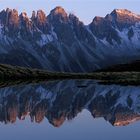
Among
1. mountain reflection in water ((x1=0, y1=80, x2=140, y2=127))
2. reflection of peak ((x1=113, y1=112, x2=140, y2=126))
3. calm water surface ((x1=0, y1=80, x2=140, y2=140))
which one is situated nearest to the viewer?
calm water surface ((x1=0, y1=80, x2=140, y2=140))

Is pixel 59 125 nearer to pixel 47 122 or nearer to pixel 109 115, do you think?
pixel 47 122

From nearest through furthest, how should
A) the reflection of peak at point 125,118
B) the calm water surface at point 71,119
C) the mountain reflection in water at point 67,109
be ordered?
the calm water surface at point 71,119, the reflection of peak at point 125,118, the mountain reflection in water at point 67,109

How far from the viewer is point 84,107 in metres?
51.6

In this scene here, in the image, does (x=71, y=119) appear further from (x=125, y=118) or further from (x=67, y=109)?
(x=67, y=109)

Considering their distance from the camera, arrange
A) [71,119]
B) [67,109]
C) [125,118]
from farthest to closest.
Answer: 1. [67,109]
2. [71,119]
3. [125,118]

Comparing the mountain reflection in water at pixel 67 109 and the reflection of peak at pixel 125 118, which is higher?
the mountain reflection in water at pixel 67 109

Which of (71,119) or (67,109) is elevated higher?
(67,109)

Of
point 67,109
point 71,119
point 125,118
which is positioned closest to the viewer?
point 125,118

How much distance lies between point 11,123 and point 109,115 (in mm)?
9809

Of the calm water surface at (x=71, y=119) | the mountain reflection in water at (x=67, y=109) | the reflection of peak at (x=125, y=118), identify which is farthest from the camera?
the mountain reflection in water at (x=67, y=109)

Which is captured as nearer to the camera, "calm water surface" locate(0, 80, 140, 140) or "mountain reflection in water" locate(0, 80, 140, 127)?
"calm water surface" locate(0, 80, 140, 140)

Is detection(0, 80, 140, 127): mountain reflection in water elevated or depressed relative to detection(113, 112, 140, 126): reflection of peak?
elevated

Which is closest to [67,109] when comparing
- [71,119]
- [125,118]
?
[71,119]

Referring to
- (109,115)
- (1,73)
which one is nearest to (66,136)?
(109,115)
